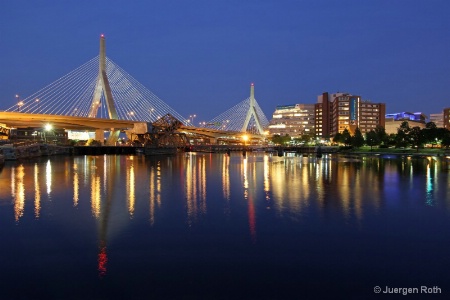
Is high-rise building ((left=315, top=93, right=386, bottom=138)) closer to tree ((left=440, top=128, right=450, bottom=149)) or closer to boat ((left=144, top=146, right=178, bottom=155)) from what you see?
tree ((left=440, top=128, right=450, bottom=149))

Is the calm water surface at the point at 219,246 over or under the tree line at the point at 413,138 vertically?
under

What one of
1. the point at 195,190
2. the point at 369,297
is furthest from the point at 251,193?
the point at 369,297

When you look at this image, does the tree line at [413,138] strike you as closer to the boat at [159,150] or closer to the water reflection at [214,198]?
the boat at [159,150]

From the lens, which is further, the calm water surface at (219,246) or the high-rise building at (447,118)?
the high-rise building at (447,118)

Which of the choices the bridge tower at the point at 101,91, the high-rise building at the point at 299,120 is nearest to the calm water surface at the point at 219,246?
the bridge tower at the point at 101,91

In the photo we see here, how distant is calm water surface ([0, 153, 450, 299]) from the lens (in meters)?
7.83

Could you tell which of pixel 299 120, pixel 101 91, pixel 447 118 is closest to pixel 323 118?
pixel 299 120

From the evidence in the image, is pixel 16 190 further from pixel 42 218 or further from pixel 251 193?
pixel 251 193

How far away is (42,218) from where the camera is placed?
540 inches

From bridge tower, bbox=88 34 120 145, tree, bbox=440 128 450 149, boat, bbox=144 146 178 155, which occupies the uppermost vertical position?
bridge tower, bbox=88 34 120 145

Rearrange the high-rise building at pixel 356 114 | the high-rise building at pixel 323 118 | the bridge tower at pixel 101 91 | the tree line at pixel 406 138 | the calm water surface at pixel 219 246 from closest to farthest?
the calm water surface at pixel 219 246 → the bridge tower at pixel 101 91 → the tree line at pixel 406 138 → the high-rise building at pixel 356 114 → the high-rise building at pixel 323 118

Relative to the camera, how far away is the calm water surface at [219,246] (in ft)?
25.7

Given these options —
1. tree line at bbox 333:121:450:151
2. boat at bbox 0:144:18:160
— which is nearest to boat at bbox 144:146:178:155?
boat at bbox 0:144:18:160

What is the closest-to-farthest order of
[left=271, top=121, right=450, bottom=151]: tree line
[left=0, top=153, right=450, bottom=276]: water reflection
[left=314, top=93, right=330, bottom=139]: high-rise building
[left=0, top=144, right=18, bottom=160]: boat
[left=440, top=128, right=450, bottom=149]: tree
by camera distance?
[left=0, top=153, right=450, bottom=276]: water reflection → [left=0, top=144, right=18, bottom=160]: boat → [left=440, top=128, right=450, bottom=149]: tree → [left=271, top=121, right=450, bottom=151]: tree line → [left=314, top=93, right=330, bottom=139]: high-rise building
